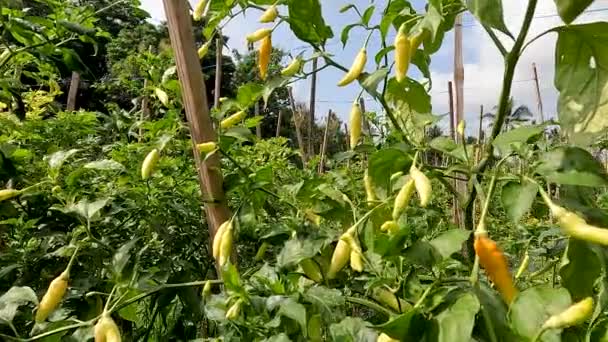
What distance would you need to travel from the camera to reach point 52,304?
732mm

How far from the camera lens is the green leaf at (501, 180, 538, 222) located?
1.83ft

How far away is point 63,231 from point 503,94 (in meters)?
0.88

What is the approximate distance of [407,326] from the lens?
0.53m

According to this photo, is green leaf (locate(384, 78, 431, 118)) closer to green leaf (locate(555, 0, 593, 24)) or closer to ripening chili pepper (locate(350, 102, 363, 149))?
ripening chili pepper (locate(350, 102, 363, 149))

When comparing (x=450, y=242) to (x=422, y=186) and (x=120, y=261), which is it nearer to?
(x=422, y=186)

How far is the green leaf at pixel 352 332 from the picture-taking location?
658mm

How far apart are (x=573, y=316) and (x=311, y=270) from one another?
38cm

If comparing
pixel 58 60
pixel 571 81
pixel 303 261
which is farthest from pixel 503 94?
pixel 58 60

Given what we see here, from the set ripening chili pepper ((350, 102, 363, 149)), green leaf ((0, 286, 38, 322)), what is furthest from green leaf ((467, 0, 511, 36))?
green leaf ((0, 286, 38, 322))

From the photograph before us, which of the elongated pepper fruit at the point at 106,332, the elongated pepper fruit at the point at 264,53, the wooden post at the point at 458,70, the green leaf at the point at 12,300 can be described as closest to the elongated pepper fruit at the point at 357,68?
the elongated pepper fruit at the point at 264,53

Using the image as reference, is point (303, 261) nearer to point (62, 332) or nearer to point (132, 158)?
point (62, 332)

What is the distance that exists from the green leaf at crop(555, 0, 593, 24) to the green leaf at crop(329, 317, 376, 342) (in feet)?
1.14

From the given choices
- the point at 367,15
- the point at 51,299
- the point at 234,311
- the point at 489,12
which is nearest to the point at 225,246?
the point at 234,311

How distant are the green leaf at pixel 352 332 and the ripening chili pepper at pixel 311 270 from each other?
0.12 meters
